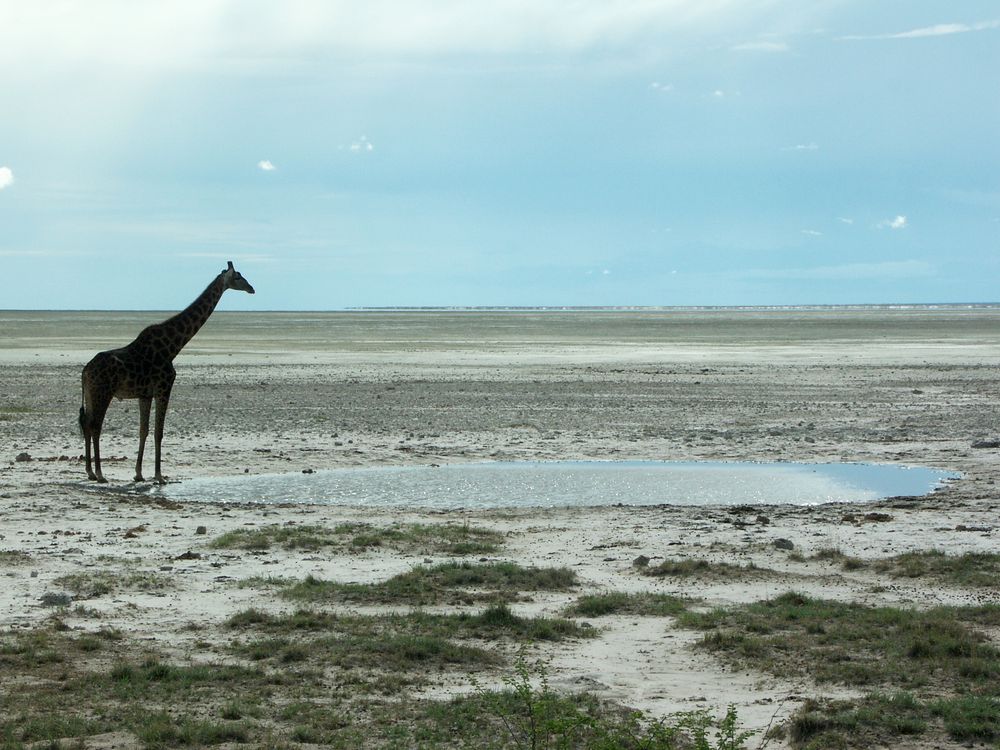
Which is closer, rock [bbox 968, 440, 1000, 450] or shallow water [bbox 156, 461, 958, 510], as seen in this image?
shallow water [bbox 156, 461, 958, 510]

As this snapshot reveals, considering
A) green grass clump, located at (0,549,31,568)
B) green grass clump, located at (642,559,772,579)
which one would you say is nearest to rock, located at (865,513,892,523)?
green grass clump, located at (642,559,772,579)

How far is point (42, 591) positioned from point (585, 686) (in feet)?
17.9

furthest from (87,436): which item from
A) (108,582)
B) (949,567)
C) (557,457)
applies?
(949,567)

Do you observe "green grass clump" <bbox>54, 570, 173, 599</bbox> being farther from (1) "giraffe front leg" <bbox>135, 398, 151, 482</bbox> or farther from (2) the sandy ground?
(1) "giraffe front leg" <bbox>135, 398, 151, 482</bbox>

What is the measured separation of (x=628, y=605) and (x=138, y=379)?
10712 mm

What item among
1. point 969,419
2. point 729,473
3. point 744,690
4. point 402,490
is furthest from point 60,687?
point 969,419

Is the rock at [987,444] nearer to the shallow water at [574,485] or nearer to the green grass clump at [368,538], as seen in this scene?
the shallow water at [574,485]

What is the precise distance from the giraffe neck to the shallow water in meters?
2.42

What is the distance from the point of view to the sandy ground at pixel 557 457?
10164 mm

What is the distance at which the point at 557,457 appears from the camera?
21.1 metres

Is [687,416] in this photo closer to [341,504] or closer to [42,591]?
[341,504]

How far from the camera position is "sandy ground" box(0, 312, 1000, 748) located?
10.2 m

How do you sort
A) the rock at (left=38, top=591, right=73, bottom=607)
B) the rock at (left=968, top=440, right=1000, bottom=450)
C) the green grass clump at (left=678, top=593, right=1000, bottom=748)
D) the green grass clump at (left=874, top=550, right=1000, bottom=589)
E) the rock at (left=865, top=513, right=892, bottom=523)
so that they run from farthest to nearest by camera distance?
the rock at (left=968, top=440, right=1000, bottom=450) → the rock at (left=865, top=513, right=892, bottom=523) → the green grass clump at (left=874, top=550, right=1000, bottom=589) → the rock at (left=38, top=591, right=73, bottom=607) → the green grass clump at (left=678, top=593, right=1000, bottom=748)

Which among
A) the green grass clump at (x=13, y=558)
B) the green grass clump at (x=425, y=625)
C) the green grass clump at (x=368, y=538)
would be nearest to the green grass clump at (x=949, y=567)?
the green grass clump at (x=425, y=625)
